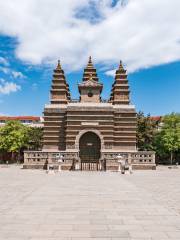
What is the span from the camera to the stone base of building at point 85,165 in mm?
35219

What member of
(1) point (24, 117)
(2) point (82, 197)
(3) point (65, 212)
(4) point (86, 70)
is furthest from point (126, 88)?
(1) point (24, 117)

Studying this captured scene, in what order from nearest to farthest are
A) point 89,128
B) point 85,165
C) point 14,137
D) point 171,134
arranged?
1. point 85,165
2. point 89,128
3. point 171,134
4. point 14,137

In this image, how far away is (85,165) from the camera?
37500 millimetres

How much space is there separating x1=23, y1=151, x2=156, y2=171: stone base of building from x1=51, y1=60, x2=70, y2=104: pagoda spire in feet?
49.5

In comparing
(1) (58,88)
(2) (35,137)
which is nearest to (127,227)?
(1) (58,88)

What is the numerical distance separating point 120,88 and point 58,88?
10.2 meters

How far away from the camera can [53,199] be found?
12.0 meters

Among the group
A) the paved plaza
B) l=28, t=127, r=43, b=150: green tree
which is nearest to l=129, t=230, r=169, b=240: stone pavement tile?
the paved plaza

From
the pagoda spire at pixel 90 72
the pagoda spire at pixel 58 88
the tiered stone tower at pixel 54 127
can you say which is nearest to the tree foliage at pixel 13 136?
the pagoda spire at pixel 58 88

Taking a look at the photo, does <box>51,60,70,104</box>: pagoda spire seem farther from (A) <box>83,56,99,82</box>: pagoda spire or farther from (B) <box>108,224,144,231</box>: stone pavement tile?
(B) <box>108,224,144,231</box>: stone pavement tile

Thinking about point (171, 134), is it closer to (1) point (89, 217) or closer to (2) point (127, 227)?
(1) point (89, 217)

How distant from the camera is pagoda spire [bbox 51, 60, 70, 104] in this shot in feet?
166

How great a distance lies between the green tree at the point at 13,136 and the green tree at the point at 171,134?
87.1 ft

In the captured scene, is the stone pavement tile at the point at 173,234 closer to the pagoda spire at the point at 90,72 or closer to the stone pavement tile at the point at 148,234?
the stone pavement tile at the point at 148,234
